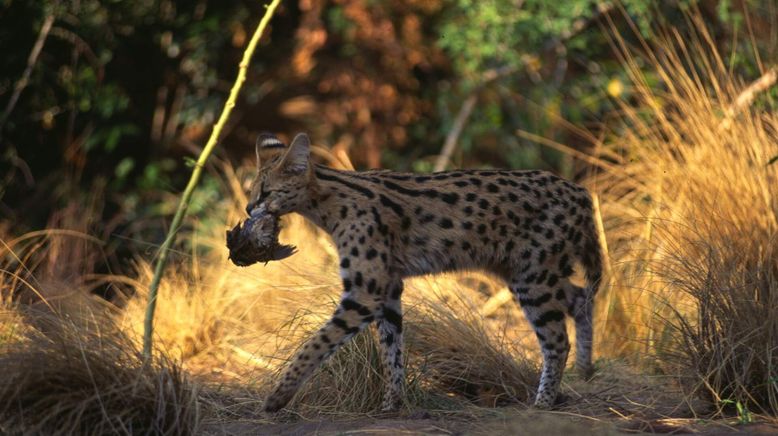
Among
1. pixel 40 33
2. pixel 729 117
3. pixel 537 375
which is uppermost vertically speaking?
pixel 40 33

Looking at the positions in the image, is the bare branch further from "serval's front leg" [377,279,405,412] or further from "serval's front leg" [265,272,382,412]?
"serval's front leg" [265,272,382,412]

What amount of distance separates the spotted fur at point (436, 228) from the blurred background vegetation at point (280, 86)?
501cm

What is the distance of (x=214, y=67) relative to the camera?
47.3 feet

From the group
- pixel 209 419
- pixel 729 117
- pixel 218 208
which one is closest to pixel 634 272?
pixel 729 117

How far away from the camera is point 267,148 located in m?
7.32

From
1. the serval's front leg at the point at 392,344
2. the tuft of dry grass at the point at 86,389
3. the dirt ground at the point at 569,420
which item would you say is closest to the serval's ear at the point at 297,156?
the serval's front leg at the point at 392,344

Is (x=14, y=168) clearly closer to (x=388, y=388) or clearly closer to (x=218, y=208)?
(x=218, y=208)

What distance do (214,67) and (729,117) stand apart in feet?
25.3

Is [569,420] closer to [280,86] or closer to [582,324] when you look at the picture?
[582,324]

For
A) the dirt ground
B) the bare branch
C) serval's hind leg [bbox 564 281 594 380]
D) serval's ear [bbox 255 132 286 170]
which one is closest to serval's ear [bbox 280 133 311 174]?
serval's ear [bbox 255 132 286 170]

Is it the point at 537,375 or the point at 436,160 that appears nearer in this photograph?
the point at 537,375

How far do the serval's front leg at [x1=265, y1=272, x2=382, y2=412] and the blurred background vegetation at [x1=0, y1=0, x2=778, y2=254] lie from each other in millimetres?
5966

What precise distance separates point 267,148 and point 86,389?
223 cm

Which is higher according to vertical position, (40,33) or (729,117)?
(40,33)
